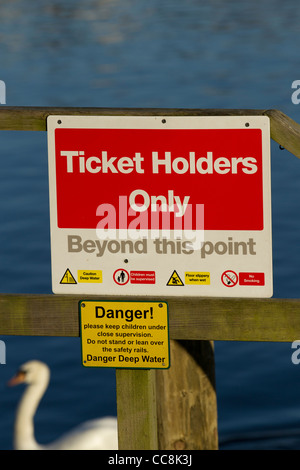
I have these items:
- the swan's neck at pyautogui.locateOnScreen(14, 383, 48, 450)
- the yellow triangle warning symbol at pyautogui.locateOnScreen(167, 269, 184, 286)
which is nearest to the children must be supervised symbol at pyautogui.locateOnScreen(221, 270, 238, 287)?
the yellow triangle warning symbol at pyautogui.locateOnScreen(167, 269, 184, 286)

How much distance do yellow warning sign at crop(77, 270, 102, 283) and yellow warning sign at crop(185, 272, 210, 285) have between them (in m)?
0.27

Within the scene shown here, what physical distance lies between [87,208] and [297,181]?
29.3 ft

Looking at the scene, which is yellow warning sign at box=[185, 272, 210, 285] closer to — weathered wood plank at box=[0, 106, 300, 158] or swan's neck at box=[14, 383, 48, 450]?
weathered wood plank at box=[0, 106, 300, 158]

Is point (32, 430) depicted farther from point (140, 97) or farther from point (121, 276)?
point (140, 97)

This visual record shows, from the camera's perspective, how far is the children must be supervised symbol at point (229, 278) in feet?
10.6

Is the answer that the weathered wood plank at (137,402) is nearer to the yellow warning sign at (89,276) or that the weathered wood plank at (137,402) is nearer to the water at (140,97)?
the yellow warning sign at (89,276)

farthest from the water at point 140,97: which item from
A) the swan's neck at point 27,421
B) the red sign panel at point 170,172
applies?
the red sign panel at point 170,172

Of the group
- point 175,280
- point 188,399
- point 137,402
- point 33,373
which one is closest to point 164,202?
point 175,280

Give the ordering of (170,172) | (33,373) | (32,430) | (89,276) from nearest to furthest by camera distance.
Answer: (170,172) → (89,276) → (32,430) → (33,373)

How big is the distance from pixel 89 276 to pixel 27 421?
11.2 ft

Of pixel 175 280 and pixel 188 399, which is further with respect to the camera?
pixel 188 399

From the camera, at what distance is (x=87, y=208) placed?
332 cm

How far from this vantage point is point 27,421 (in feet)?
21.5

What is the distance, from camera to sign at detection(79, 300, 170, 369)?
3285 millimetres
